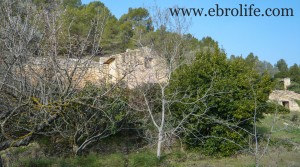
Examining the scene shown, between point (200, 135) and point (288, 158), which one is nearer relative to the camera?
point (288, 158)

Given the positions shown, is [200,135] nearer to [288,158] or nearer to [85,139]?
[288,158]

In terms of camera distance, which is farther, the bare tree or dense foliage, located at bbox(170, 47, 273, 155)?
dense foliage, located at bbox(170, 47, 273, 155)

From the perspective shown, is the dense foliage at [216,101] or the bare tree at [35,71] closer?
the bare tree at [35,71]

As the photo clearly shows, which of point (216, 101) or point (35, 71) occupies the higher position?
point (35, 71)

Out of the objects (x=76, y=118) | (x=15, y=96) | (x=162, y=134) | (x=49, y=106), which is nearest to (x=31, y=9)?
(x=15, y=96)

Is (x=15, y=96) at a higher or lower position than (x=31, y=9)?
lower

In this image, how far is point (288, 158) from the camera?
9.60 m

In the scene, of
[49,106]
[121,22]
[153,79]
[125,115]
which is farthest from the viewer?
[121,22]

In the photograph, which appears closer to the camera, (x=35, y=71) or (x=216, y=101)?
(x=35, y=71)

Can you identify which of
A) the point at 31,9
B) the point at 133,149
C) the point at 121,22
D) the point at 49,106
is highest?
the point at 121,22

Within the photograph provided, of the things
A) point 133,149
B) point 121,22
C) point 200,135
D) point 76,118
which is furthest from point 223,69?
point 121,22

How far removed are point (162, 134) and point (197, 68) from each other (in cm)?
293

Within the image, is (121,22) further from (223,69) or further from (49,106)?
(49,106)

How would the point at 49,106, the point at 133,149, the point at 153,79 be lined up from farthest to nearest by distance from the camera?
the point at 153,79, the point at 133,149, the point at 49,106
